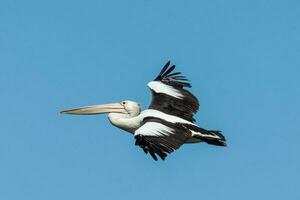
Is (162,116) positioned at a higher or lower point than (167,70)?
lower

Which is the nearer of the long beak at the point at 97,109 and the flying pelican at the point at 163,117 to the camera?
the flying pelican at the point at 163,117

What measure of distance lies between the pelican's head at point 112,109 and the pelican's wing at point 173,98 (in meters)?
0.67

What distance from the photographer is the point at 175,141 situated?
29.9 m

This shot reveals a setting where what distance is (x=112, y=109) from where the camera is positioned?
35031 millimetres

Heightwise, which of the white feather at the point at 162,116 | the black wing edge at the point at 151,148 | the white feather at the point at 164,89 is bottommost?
the black wing edge at the point at 151,148

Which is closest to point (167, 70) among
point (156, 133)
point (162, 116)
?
point (162, 116)

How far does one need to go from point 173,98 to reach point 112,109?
6.39 feet

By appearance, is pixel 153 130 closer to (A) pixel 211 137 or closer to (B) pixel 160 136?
(B) pixel 160 136

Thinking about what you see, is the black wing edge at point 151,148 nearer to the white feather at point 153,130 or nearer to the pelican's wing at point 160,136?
the pelican's wing at point 160,136

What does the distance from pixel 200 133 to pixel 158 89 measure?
318 cm

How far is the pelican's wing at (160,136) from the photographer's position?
94.8 feet

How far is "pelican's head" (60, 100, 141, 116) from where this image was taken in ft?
113

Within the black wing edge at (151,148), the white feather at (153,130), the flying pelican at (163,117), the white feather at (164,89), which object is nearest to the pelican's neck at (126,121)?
the flying pelican at (163,117)

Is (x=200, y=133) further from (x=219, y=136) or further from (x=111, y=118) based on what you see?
(x=111, y=118)
